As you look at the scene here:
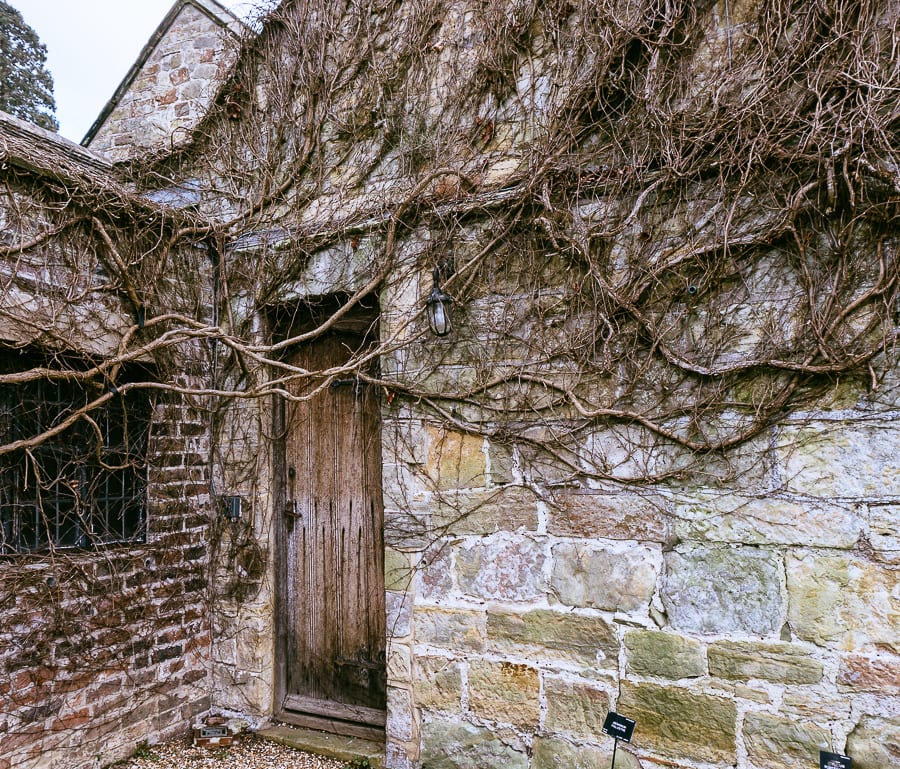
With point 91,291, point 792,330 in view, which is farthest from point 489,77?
point 91,291

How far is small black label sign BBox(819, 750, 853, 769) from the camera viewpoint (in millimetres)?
2387

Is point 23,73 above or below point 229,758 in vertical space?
above

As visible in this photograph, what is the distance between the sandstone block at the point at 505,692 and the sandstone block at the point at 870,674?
4.14ft

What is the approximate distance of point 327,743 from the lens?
3.62 meters

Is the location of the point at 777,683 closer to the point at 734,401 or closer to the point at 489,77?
the point at 734,401

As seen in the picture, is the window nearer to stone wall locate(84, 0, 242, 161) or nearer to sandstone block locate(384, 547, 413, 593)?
sandstone block locate(384, 547, 413, 593)

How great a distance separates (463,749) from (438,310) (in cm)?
214

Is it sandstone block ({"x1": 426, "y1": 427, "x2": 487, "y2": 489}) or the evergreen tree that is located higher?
the evergreen tree

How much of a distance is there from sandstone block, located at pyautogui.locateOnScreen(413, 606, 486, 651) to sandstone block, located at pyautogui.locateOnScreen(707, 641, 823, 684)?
3.49ft

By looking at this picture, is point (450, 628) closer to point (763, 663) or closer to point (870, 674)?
point (763, 663)

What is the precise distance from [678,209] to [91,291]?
9.48ft

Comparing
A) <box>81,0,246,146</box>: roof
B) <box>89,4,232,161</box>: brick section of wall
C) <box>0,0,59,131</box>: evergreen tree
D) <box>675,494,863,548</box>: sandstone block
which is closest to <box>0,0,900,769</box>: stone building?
<box>675,494,863,548</box>: sandstone block

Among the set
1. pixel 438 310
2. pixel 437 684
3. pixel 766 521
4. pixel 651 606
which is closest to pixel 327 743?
pixel 437 684

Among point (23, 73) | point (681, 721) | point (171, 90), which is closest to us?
point (681, 721)
